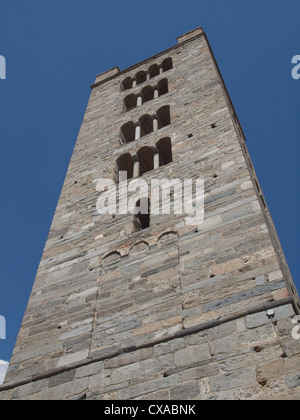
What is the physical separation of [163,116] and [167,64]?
4415 millimetres

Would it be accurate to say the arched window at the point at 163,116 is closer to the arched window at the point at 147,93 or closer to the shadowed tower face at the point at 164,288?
the shadowed tower face at the point at 164,288

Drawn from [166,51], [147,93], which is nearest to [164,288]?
[147,93]

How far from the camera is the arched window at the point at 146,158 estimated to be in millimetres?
10751

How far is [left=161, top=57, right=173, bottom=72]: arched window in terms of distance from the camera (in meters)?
15.9

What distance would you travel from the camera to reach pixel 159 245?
7.08 metres

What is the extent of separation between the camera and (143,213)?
845cm

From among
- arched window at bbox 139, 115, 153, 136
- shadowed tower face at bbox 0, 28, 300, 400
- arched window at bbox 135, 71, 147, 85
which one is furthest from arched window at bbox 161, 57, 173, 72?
shadowed tower face at bbox 0, 28, 300, 400

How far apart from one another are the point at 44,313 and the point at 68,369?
139 centimetres

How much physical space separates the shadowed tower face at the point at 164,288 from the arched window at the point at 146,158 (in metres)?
0.03

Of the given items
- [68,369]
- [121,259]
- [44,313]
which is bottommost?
[68,369]

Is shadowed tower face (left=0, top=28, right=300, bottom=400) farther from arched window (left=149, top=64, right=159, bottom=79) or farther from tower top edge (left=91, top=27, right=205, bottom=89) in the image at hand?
tower top edge (left=91, top=27, right=205, bottom=89)

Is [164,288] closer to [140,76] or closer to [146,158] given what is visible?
[146,158]

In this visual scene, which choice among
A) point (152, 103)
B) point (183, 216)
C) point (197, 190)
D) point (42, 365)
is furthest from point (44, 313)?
point (152, 103)
